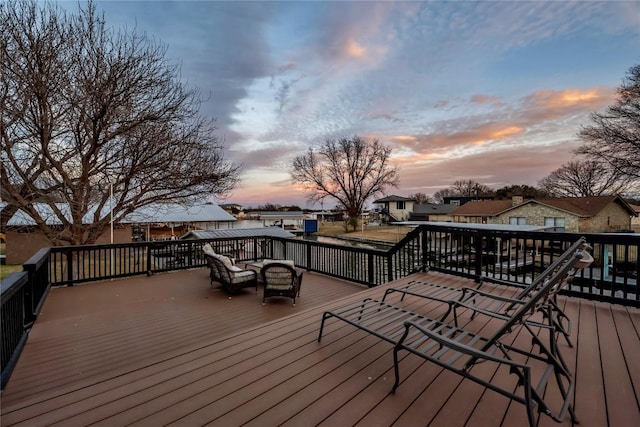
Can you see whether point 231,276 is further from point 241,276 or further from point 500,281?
point 500,281

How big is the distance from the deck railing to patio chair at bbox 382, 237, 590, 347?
0.59 metres

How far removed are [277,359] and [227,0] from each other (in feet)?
28.9

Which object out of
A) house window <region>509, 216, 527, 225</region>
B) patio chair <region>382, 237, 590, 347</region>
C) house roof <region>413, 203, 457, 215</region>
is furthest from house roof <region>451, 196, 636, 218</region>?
patio chair <region>382, 237, 590, 347</region>

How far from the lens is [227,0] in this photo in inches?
288

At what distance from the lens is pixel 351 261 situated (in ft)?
22.4

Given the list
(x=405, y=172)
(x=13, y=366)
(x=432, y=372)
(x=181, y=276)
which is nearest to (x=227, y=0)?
(x=181, y=276)

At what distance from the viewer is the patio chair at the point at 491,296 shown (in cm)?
247

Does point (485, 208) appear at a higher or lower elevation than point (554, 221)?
higher

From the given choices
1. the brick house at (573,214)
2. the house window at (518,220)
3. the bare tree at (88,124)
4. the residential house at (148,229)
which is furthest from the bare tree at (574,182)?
the bare tree at (88,124)

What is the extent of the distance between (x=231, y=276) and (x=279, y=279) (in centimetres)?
110

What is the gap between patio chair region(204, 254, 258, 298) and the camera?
557 centimetres

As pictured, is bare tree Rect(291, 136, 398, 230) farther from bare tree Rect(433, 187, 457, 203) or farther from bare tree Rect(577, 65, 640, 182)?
bare tree Rect(433, 187, 457, 203)

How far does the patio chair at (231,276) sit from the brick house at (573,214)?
2389cm

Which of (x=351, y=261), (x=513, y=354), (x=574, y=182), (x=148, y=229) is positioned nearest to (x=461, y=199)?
(x=574, y=182)
